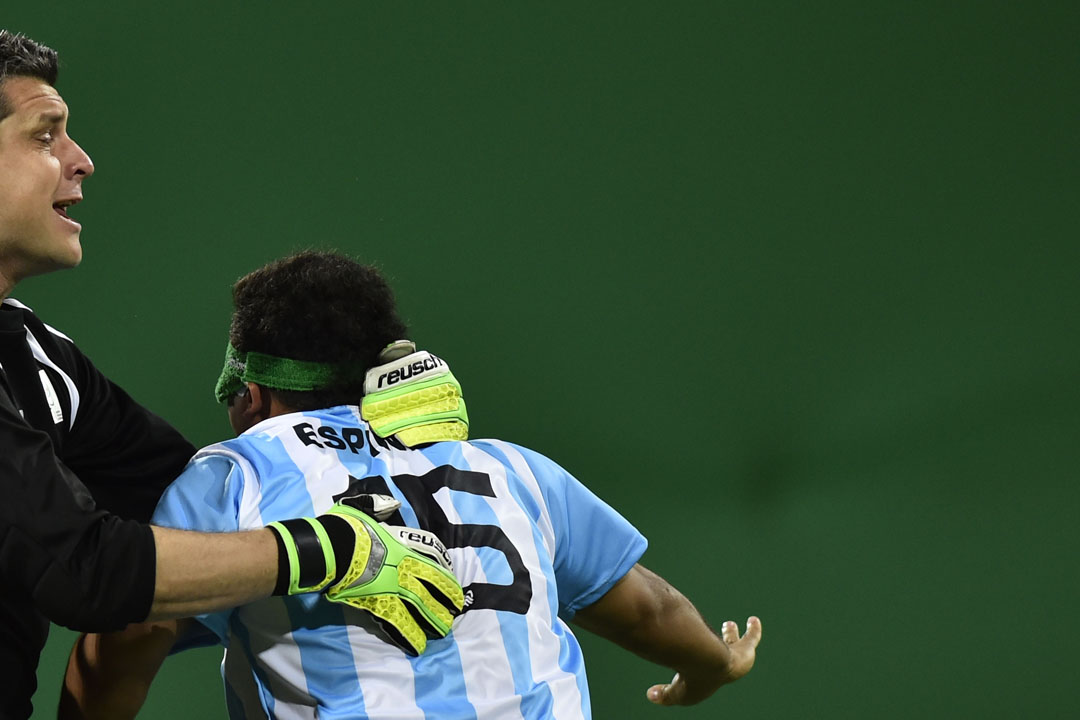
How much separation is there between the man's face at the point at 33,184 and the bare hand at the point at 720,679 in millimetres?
1145

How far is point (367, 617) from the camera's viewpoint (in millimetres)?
1516

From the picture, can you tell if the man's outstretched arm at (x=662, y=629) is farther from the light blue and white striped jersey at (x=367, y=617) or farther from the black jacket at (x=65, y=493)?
the black jacket at (x=65, y=493)

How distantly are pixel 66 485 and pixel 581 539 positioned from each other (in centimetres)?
70

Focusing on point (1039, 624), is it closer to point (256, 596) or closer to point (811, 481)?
point (811, 481)

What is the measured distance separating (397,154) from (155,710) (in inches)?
52.9

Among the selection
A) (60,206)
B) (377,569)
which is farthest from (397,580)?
(60,206)

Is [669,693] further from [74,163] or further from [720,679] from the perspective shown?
[74,163]

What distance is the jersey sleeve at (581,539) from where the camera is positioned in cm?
174

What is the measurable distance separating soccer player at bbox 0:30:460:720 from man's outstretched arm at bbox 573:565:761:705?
1.76 feet

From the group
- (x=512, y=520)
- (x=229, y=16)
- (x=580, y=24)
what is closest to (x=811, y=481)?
(x=580, y=24)

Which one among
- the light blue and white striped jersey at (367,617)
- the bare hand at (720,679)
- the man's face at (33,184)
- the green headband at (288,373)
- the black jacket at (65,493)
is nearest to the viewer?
the black jacket at (65,493)

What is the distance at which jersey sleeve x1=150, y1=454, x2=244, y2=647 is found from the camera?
5.12 feet

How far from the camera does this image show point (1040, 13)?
120 inches

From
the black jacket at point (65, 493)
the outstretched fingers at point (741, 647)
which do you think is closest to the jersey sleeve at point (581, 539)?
the outstretched fingers at point (741, 647)
